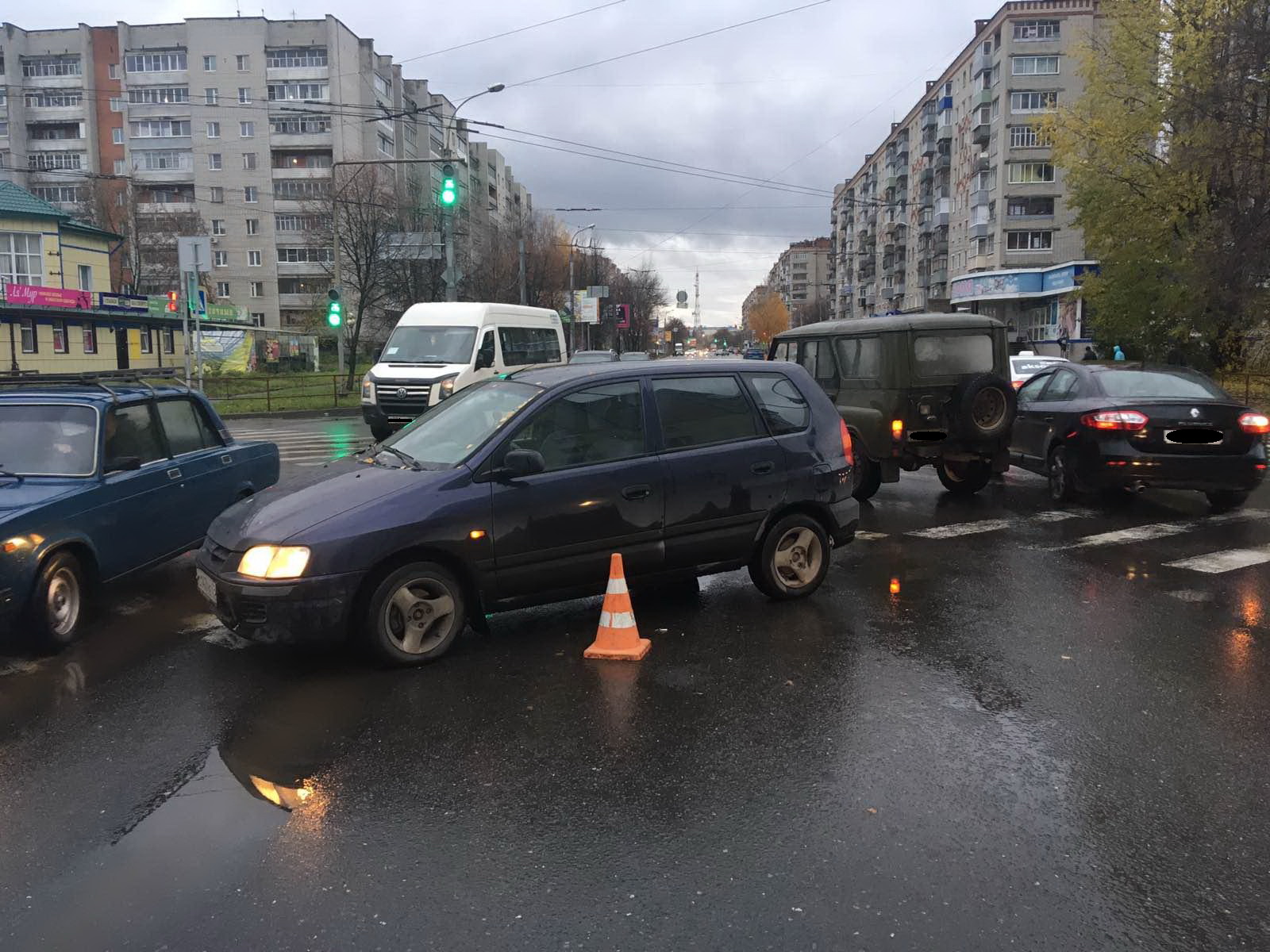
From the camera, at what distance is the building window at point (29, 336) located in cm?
4381

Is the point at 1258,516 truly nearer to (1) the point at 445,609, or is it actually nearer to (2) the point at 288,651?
(1) the point at 445,609

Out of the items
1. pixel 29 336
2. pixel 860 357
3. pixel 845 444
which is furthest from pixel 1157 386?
pixel 29 336

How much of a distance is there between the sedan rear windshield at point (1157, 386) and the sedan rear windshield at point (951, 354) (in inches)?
51.3

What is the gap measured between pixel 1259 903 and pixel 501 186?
126m

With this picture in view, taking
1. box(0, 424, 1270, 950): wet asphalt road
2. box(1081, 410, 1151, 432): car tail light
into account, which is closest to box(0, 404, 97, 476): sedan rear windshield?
box(0, 424, 1270, 950): wet asphalt road

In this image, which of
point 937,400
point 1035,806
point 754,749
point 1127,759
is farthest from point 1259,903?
point 937,400

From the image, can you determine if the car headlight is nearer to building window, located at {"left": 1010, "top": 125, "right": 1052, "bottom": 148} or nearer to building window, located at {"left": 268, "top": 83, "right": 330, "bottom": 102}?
building window, located at {"left": 1010, "top": 125, "right": 1052, "bottom": 148}

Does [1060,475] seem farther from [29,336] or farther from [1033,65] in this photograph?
[1033,65]

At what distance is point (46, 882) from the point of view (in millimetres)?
3148

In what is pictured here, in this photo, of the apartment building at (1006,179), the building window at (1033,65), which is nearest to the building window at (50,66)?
the apartment building at (1006,179)

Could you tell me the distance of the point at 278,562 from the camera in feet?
16.1

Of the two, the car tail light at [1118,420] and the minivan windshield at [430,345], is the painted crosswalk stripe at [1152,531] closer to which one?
the car tail light at [1118,420]

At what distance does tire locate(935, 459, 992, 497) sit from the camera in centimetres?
1128

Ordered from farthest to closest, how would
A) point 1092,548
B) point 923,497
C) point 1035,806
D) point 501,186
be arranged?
point 501,186, point 923,497, point 1092,548, point 1035,806
